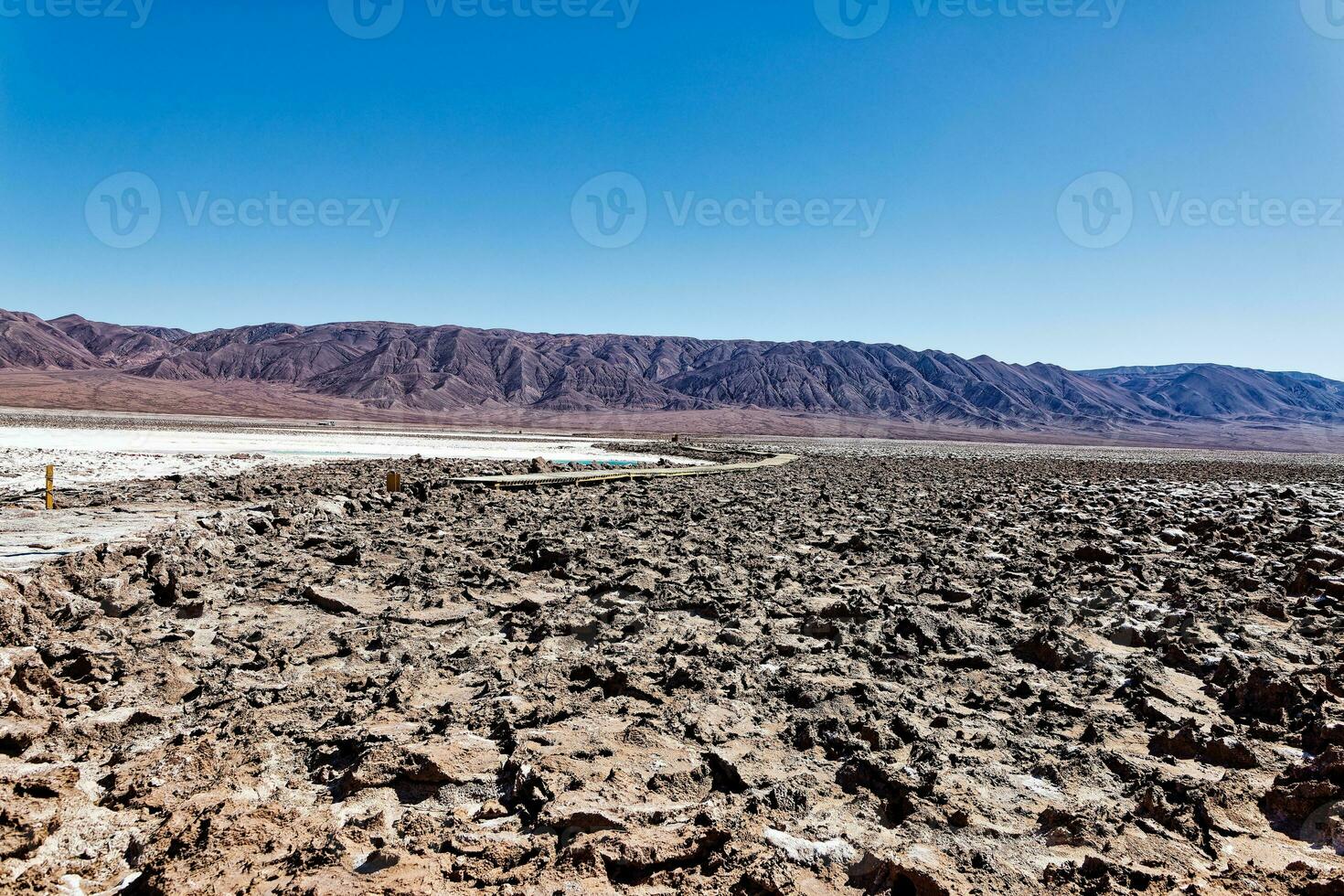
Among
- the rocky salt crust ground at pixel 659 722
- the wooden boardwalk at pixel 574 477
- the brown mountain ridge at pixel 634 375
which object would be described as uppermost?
the brown mountain ridge at pixel 634 375

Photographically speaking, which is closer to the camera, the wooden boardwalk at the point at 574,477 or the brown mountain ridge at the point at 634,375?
the wooden boardwalk at the point at 574,477

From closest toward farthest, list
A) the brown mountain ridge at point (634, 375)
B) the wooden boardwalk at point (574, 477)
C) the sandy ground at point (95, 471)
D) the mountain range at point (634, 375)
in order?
the sandy ground at point (95, 471) < the wooden boardwalk at point (574, 477) < the mountain range at point (634, 375) < the brown mountain ridge at point (634, 375)

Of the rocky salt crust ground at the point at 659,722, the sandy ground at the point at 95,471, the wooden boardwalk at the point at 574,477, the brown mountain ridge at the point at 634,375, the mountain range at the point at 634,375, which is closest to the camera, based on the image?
the rocky salt crust ground at the point at 659,722

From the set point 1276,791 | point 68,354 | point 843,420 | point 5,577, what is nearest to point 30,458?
point 5,577

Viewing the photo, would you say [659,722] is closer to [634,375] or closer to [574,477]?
[574,477]

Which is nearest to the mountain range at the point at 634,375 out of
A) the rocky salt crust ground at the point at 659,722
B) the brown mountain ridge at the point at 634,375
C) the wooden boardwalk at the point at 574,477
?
the brown mountain ridge at the point at 634,375

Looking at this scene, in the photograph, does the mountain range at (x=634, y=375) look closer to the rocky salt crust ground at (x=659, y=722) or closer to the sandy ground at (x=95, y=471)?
the sandy ground at (x=95, y=471)

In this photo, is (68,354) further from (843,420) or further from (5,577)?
(5,577)
